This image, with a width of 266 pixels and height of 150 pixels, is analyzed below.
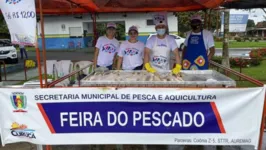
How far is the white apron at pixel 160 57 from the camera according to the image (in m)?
4.24

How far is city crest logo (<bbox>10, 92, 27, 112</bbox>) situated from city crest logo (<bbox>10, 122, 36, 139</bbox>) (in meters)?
0.21

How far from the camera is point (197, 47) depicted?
4.84 m

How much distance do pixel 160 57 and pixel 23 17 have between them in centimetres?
211

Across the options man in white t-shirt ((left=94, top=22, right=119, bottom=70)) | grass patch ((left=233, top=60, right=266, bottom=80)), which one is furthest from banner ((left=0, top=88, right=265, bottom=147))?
grass patch ((left=233, top=60, right=266, bottom=80))

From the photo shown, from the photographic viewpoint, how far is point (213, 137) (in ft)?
10.3

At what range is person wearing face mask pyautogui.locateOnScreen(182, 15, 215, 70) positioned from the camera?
474 centimetres

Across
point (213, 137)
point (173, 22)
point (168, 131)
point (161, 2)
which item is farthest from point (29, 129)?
point (173, 22)

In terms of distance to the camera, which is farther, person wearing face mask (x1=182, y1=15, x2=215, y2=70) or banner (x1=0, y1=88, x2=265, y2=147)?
person wearing face mask (x1=182, y1=15, x2=215, y2=70)

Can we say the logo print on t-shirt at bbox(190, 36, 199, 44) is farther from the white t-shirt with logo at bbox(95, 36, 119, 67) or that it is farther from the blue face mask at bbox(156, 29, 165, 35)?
the white t-shirt with logo at bbox(95, 36, 119, 67)

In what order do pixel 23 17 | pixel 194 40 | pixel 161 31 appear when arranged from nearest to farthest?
pixel 23 17
pixel 161 31
pixel 194 40

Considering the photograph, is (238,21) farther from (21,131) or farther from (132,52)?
(21,131)

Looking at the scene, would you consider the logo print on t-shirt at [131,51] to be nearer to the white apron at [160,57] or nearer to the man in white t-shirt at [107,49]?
the white apron at [160,57]

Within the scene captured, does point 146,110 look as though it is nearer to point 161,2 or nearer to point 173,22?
point 161,2

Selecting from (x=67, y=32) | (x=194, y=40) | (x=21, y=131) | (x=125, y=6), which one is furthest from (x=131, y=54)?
(x=67, y=32)
